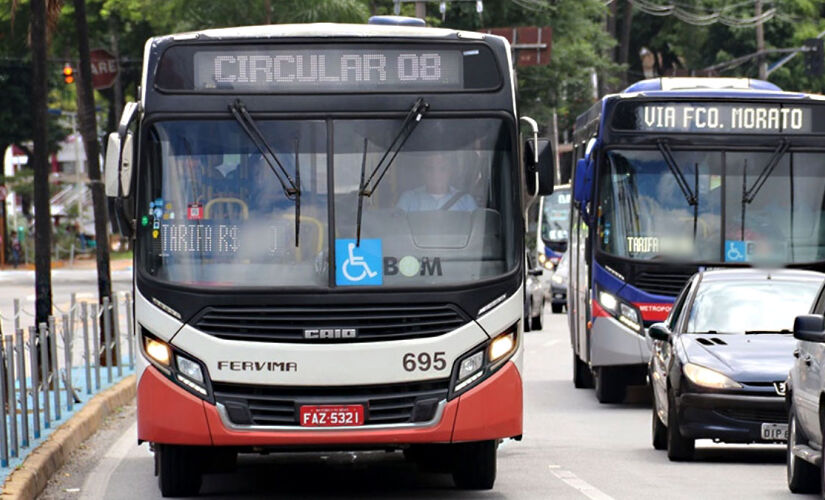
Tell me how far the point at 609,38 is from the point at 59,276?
1840 cm

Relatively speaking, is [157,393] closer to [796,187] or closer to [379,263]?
[379,263]

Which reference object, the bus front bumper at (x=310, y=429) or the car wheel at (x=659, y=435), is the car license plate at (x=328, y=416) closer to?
the bus front bumper at (x=310, y=429)

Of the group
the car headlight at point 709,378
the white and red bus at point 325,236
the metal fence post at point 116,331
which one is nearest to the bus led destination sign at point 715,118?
the car headlight at point 709,378

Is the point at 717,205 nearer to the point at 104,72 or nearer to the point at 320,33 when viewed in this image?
the point at 320,33

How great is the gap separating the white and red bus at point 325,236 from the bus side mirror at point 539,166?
1.3 inches

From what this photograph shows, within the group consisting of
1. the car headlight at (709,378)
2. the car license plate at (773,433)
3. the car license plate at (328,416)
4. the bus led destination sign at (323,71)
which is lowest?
the car license plate at (773,433)

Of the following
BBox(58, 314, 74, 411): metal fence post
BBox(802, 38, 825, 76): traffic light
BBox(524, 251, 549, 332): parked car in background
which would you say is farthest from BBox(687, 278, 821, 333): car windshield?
BBox(802, 38, 825, 76): traffic light

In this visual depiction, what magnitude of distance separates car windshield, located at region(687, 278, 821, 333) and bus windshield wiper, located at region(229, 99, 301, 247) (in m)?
4.67

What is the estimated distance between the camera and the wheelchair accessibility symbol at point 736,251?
18.9 m

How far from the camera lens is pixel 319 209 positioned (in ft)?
37.3

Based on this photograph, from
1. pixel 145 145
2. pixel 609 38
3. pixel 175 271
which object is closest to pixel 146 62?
pixel 145 145

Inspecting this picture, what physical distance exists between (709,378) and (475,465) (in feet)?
7.87

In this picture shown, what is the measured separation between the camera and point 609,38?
5712 centimetres

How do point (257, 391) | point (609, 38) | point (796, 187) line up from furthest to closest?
1. point (609, 38)
2. point (796, 187)
3. point (257, 391)
